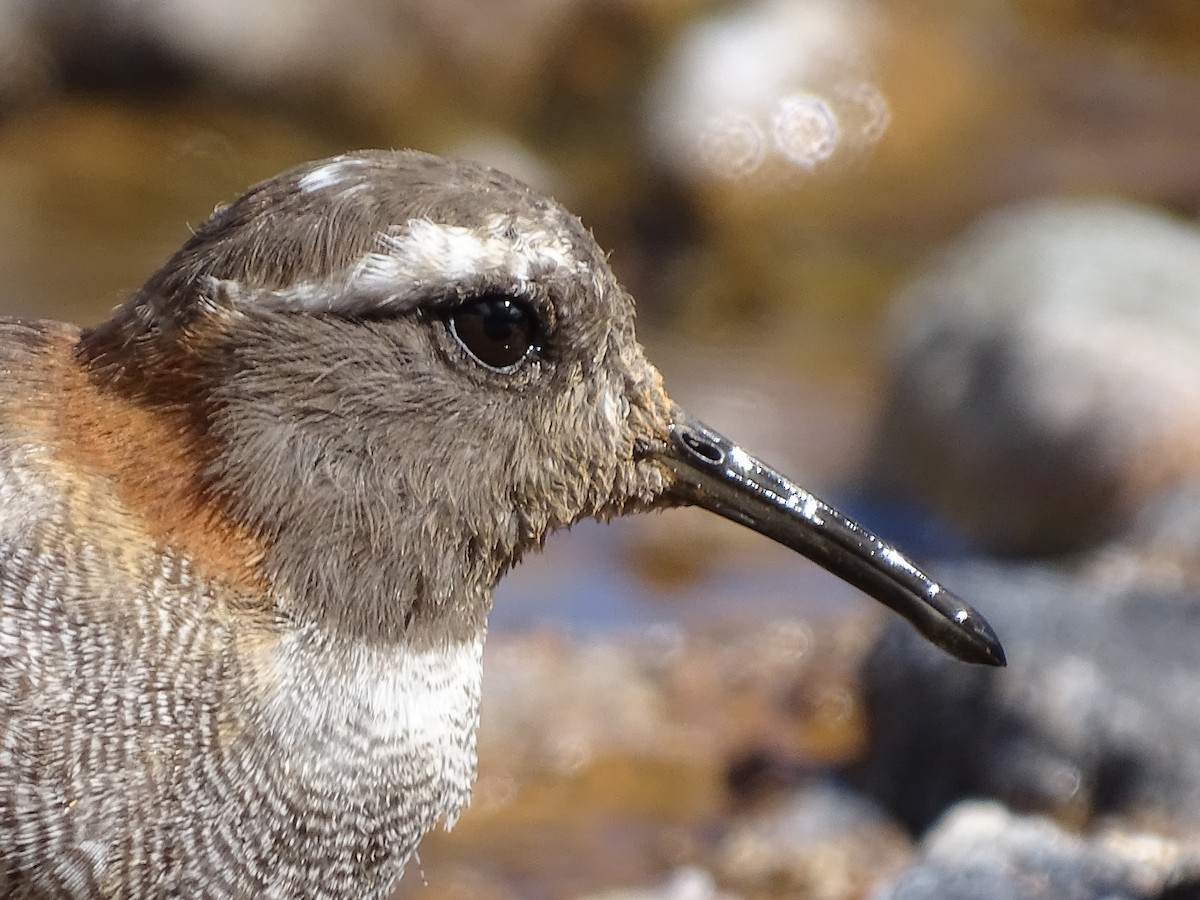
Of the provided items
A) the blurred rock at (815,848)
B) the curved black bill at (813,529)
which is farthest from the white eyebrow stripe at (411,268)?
the blurred rock at (815,848)

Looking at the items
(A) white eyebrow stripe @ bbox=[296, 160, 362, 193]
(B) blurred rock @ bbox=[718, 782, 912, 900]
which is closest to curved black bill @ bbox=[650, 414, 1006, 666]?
(A) white eyebrow stripe @ bbox=[296, 160, 362, 193]

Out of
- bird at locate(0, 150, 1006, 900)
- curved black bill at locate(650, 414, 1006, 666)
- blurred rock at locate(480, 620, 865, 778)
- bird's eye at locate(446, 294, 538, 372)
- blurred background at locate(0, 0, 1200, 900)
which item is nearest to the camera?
bird at locate(0, 150, 1006, 900)

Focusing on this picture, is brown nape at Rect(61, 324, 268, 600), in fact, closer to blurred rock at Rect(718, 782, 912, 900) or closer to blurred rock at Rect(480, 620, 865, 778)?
blurred rock at Rect(718, 782, 912, 900)

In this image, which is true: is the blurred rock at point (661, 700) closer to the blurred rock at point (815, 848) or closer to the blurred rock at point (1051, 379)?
the blurred rock at point (815, 848)

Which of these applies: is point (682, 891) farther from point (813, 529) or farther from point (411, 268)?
point (411, 268)

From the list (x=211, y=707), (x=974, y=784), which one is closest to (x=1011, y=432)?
(x=974, y=784)

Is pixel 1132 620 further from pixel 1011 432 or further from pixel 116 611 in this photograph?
pixel 116 611
